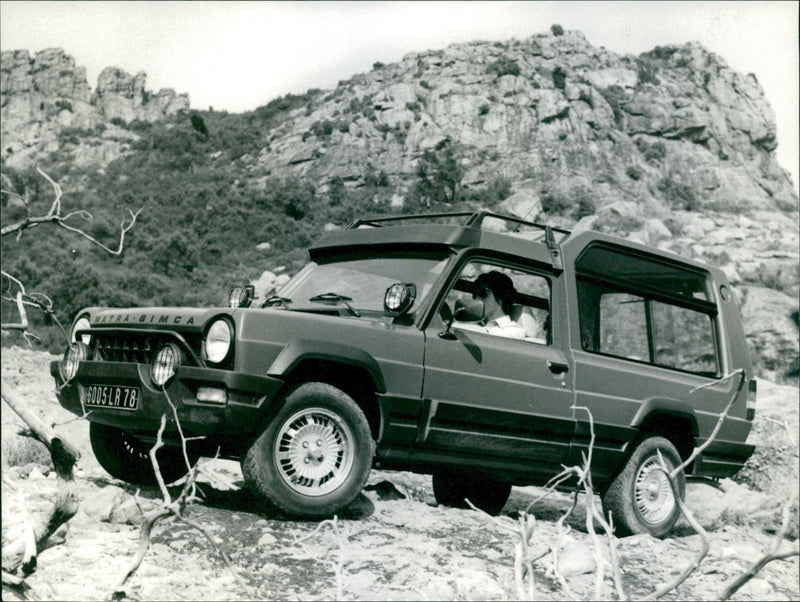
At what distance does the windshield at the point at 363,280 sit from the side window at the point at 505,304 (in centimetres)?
34

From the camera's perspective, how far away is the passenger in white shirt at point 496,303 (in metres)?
6.58

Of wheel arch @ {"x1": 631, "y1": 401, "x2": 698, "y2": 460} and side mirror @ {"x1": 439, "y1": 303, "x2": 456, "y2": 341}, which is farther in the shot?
wheel arch @ {"x1": 631, "y1": 401, "x2": 698, "y2": 460}

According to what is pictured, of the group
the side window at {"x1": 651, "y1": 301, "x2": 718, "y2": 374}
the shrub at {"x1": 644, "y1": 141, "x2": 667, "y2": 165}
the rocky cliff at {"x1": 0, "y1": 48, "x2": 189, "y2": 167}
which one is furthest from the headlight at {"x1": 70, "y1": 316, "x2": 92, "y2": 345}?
the rocky cliff at {"x1": 0, "y1": 48, "x2": 189, "y2": 167}

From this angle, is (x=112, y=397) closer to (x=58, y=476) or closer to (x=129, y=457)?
(x=129, y=457)

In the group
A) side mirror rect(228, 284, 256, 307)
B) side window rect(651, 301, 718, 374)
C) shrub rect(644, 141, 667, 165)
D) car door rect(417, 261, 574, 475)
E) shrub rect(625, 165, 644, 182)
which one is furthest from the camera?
shrub rect(644, 141, 667, 165)

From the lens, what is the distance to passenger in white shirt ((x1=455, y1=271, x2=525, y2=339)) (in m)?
6.58

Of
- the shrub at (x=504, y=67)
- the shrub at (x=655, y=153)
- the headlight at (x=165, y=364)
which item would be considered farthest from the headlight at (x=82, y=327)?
the shrub at (x=504, y=67)

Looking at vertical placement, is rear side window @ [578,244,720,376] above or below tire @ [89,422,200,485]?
above

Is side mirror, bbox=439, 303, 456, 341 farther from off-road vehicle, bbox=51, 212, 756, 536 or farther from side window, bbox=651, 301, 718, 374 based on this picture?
side window, bbox=651, 301, 718, 374

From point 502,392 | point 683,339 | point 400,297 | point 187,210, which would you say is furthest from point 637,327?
point 187,210

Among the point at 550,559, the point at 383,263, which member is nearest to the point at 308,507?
the point at 550,559

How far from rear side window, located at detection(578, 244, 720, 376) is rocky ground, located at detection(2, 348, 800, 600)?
1.41m

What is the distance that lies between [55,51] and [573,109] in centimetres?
5794

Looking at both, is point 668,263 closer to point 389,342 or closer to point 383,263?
point 383,263
